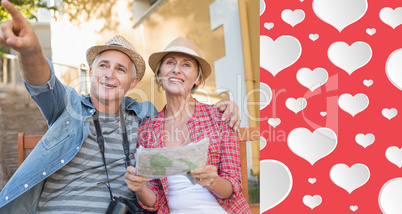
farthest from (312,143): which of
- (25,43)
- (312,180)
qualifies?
(25,43)

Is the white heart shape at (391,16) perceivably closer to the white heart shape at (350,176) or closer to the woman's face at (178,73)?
the white heart shape at (350,176)

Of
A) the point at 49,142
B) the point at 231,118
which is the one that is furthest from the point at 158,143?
the point at 49,142

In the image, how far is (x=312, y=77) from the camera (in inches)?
74.3

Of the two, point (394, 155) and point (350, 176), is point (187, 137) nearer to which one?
point (350, 176)

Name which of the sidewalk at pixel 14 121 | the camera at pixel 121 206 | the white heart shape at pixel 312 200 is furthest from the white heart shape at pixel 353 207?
the sidewalk at pixel 14 121

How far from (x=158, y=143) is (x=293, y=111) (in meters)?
0.78

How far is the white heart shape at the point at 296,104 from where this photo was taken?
1.88 m

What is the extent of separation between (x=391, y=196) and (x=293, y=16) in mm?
973

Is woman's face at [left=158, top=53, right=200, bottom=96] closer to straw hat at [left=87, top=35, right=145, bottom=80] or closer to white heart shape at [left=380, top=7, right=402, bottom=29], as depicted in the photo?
straw hat at [left=87, top=35, right=145, bottom=80]

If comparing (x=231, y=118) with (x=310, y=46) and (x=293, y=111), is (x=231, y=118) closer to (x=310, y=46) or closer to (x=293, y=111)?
(x=293, y=111)

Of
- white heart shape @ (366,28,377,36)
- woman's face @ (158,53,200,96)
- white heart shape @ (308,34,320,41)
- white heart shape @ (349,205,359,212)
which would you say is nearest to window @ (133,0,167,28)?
woman's face @ (158,53,200,96)

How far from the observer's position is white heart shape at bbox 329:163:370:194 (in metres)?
1.82

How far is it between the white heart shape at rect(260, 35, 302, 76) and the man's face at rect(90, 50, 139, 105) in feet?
2.77

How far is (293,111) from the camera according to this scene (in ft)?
6.17
